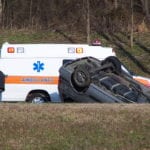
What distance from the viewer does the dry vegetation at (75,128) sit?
10742mm

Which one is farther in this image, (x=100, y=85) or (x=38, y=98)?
(x=38, y=98)

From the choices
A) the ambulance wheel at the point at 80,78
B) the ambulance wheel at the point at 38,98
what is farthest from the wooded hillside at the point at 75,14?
the ambulance wheel at the point at 80,78

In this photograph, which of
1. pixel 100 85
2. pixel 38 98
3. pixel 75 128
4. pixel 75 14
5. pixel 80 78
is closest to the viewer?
pixel 75 128

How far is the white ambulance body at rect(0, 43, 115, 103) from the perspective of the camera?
2148 cm

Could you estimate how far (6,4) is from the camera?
136 ft

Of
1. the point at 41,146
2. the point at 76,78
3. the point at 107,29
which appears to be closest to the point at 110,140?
the point at 41,146

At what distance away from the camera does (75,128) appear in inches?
448

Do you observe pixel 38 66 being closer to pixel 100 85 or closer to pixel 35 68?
pixel 35 68

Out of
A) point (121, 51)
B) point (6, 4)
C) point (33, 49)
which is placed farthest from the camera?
point (6, 4)

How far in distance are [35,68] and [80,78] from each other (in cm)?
443

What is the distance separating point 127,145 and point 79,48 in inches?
454

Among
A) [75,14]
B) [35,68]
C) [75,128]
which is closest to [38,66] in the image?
[35,68]

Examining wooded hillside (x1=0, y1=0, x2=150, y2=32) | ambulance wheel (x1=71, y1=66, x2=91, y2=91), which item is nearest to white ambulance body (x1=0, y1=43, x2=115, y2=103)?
ambulance wheel (x1=71, y1=66, x2=91, y2=91)

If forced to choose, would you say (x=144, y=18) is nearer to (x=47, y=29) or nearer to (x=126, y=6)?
(x=126, y=6)
